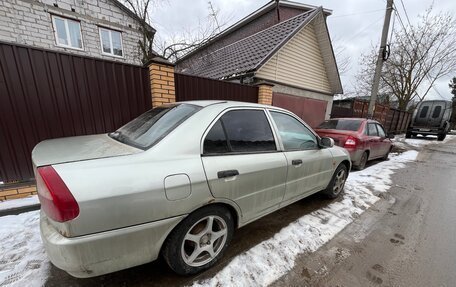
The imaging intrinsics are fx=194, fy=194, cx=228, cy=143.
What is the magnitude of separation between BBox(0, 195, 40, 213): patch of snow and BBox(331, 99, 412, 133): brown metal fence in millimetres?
11845

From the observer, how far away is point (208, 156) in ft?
5.62

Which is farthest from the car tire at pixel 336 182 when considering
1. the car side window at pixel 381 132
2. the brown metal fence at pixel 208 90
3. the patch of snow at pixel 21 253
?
the patch of snow at pixel 21 253

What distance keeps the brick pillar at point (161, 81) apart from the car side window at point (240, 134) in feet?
7.83

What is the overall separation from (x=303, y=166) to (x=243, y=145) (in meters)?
1.03

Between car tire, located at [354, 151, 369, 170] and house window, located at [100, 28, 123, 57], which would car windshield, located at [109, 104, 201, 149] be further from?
house window, located at [100, 28, 123, 57]

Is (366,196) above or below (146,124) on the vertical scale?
below

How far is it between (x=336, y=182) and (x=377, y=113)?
1257 cm

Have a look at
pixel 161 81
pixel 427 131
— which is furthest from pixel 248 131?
pixel 427 131

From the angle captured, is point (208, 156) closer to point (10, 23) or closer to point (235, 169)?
point (235, 169)

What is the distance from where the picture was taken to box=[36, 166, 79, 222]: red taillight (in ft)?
3.84

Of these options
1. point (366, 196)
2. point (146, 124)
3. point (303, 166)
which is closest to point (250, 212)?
point (303, 166)

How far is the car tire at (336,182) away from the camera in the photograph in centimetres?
337

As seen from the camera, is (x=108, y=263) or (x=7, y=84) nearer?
(x=108, y=263)

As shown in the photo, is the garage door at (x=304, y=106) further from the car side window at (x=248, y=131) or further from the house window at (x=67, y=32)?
the house window at (x=67, y=32)
